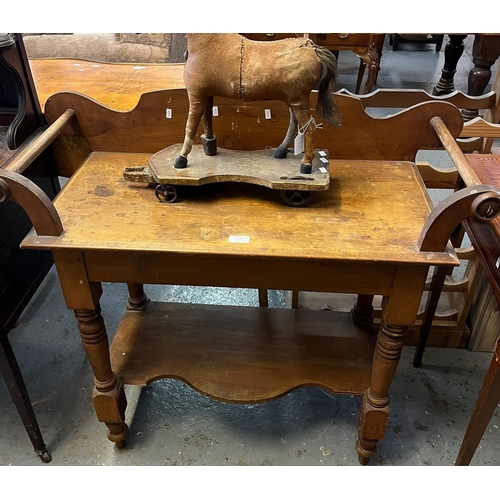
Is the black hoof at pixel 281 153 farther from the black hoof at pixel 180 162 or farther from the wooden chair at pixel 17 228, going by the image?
the wooden chair at pixel 17 228

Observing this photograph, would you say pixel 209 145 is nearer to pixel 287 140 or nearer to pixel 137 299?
pixel 287 140

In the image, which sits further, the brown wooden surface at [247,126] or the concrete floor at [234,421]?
the concrete floor at [234,421]

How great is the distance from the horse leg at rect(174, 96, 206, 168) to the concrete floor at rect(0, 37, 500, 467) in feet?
2.74

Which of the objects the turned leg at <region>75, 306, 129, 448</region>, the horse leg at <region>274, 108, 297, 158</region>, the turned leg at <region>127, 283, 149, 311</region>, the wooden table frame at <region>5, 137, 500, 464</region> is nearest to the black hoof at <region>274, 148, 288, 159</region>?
the horse leg at <region>274, 108, 297, 158</region>

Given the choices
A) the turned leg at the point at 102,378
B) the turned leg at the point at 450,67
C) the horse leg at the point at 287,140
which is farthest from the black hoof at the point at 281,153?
the turned leg at the point at 450,67

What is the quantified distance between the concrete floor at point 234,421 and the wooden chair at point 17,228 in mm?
152

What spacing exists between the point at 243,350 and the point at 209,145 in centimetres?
61

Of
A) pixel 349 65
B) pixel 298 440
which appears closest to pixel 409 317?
pixel 298 440

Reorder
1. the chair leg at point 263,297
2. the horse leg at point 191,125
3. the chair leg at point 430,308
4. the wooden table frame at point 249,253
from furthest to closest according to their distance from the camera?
the chair leg at point 263,297, the chair leg at point 430,308, the horse leg at point 191,125, the wooden table frame at point 249,253

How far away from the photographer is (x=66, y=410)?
4.97 ft

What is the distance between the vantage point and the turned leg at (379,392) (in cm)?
108

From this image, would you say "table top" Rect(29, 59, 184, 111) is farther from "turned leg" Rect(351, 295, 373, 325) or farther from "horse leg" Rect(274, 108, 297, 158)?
"turned leg" Rect(351, 295, 373, 325)

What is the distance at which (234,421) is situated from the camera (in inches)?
58.7

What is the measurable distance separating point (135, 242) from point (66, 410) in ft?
2.78
